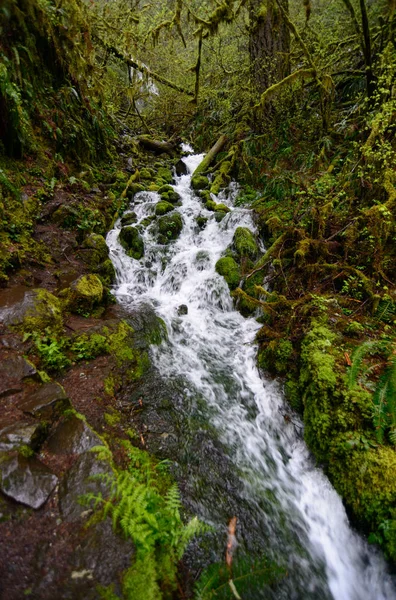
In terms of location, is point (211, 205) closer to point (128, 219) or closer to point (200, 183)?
point (200, 183)

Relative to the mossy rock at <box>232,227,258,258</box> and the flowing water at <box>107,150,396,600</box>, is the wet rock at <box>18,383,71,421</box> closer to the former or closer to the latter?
the flowing water at <box>107,150,396,600</box>

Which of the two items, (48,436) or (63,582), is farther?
(48,436)

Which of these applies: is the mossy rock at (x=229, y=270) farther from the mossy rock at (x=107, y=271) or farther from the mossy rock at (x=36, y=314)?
the mossy rock at (x=36, y=314)

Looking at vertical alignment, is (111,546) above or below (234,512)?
above

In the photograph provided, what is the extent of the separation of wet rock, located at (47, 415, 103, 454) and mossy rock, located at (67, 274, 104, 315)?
254cm

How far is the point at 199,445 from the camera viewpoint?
365 centimetres

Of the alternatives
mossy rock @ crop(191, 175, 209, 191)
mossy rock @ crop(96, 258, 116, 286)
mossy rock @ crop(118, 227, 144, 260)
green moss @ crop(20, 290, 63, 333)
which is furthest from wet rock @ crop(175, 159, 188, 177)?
green moss @ crop(20, 290, 63, 333)

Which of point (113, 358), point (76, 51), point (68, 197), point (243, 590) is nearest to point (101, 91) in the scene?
point (76, 51)

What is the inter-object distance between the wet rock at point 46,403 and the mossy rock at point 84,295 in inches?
82.2

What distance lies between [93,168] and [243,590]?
10.4 m

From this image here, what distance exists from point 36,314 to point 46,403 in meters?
1.68

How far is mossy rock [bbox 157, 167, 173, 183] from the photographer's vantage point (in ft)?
38.6

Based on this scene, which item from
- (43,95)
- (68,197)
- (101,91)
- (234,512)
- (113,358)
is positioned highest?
(101,91)

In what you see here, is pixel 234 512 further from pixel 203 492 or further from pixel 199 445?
pixel 199 445
